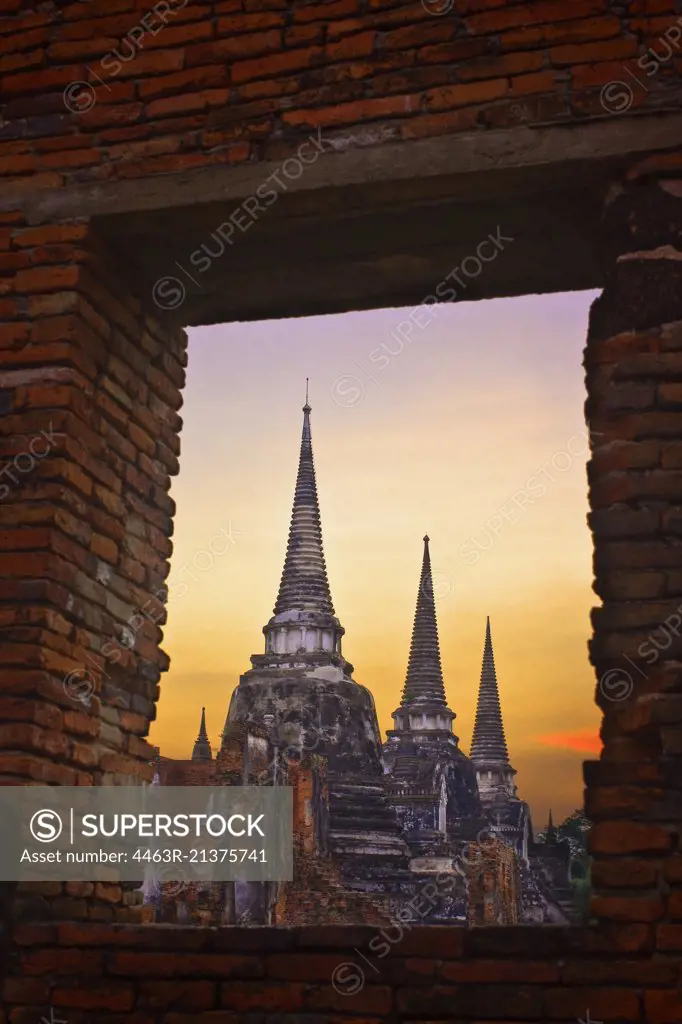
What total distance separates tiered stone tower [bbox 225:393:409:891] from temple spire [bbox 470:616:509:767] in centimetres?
1652

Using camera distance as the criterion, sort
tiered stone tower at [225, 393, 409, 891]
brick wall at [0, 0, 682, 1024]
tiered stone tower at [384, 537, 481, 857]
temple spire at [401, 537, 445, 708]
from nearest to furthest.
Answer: brick wall at [0, 0, 682, 1024] → tiered stone tower at [225, 393, 409, 891] → tiered stone tower at [384, 537, 481, 857] → temple spire at [401, 537, 445, 708]

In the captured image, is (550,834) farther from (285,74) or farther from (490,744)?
(285,74)

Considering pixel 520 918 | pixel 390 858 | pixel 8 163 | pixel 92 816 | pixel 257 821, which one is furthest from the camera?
pixel 520 918

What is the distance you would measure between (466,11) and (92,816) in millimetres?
3147

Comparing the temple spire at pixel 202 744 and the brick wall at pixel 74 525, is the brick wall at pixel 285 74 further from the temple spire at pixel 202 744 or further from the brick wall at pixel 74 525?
the temple spire at pixel 202 744

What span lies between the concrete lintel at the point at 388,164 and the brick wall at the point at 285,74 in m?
0.05

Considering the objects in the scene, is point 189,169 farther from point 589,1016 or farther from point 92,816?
point 589,1016

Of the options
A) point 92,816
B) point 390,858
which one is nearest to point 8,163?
point 92,816

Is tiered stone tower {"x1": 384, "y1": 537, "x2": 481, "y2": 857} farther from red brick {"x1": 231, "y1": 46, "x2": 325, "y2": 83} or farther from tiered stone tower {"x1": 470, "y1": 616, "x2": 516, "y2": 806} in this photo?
red brick {"x1": 231, "y1": 46, "x2": 325, "y2": 83}

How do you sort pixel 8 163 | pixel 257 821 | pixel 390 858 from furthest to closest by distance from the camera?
pixel 390 858 → pixel 257 821 → pixel 8 163

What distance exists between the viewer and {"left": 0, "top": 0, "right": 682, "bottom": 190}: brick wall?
13.6 feet

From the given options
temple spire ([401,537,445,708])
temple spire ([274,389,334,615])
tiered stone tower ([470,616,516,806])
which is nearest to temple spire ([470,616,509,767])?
tiered stone tower ([470,616,516,806])

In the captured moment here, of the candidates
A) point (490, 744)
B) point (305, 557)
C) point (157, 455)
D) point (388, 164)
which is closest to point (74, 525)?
point (157, 455)

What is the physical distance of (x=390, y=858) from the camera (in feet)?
96.4
